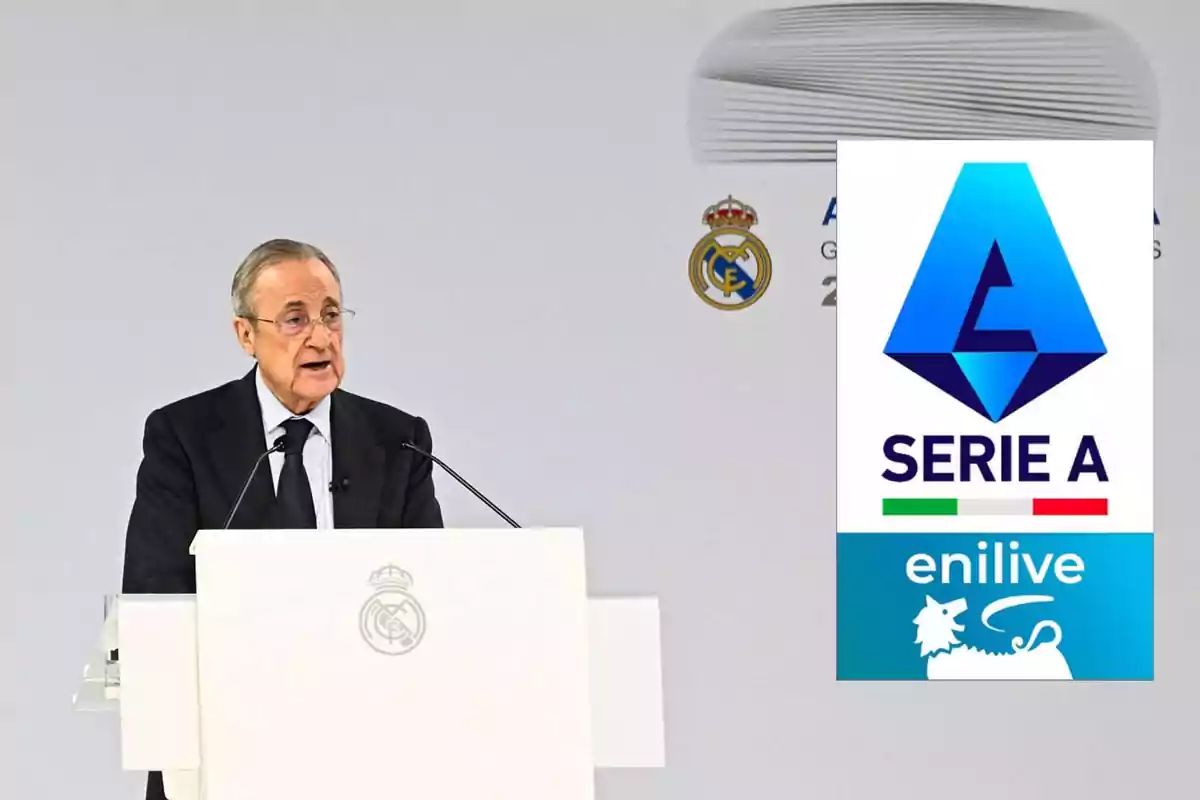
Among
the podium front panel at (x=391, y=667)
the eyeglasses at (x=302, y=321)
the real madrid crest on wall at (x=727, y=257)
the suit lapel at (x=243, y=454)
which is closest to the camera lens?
the podium front panel at (x=391, y=667)

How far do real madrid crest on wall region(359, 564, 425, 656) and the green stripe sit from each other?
191 cm

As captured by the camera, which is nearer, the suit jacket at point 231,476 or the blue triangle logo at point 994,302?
the suit jacket at point 231,476

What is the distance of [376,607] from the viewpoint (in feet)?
5.36

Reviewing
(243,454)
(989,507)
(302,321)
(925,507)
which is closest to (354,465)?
(243,454)

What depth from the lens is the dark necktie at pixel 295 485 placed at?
306 cm

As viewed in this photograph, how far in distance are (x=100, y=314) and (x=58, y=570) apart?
62cm

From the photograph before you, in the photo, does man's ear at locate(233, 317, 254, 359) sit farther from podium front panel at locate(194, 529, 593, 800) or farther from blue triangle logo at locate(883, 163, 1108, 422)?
podium front panel at locate(194, 529, 593, 800)

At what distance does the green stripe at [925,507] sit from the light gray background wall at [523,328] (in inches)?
6.6

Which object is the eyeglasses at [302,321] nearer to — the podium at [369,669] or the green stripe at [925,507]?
the green stripe at [925,507]

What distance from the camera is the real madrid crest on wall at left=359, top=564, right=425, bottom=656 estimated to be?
5.35 ft

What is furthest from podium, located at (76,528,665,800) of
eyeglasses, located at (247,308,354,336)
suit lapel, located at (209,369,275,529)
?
eyeglasses, located at (247,308,354,336)

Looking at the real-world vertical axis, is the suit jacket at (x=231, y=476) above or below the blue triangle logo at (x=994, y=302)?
below

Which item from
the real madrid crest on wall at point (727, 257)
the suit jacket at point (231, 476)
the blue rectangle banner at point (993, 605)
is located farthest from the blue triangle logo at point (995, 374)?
the suit jacket at point (231, 476)

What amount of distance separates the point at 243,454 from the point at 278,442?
0.09 m
